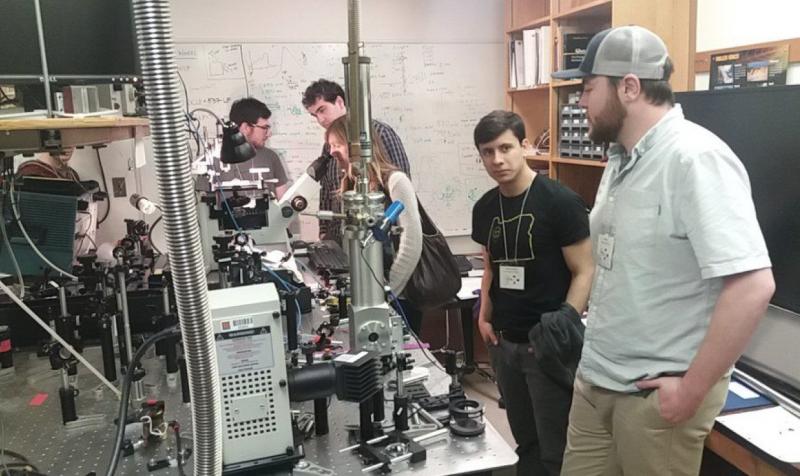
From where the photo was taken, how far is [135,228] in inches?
102

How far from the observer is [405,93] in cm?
437

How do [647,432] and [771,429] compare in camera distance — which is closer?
[647,432]

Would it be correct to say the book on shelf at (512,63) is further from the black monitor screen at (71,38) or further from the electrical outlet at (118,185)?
the black monitor screen at (71,38)

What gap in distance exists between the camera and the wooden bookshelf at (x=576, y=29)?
2779mm

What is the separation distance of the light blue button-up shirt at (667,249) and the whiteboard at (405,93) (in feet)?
9.30

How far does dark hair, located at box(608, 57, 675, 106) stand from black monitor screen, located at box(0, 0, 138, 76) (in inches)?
45.9

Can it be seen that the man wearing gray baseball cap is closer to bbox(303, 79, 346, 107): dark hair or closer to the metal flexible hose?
the metal flexible hose

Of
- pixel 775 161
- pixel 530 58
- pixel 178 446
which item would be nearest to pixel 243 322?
pixel 178 446

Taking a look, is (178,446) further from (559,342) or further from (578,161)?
(578,161)

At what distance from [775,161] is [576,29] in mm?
2036

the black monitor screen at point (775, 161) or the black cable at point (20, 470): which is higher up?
the black monitor screen at point (775, 161)

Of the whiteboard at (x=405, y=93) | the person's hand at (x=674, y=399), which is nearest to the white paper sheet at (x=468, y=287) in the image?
the whiteboard at (x=405, y=93)

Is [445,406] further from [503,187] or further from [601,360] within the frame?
[503,187]

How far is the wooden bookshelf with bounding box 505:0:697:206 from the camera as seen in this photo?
2.78 m
